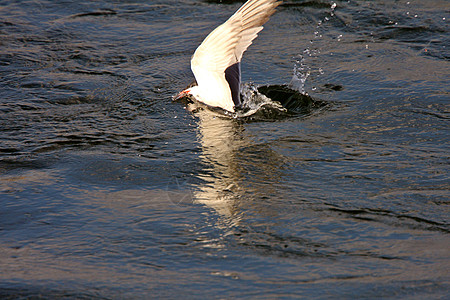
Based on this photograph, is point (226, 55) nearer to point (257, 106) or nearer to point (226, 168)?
point (257, 106)

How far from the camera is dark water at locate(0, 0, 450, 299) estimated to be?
3539 mm

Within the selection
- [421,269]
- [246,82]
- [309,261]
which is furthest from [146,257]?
[246,82]

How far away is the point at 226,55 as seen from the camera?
5902mm

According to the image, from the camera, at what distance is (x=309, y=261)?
360 cm

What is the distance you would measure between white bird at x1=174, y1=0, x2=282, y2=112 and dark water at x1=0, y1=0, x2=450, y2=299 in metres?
0.24

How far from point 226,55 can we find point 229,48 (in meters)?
0.12

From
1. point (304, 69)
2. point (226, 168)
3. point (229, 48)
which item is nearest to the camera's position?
point (226, 168)

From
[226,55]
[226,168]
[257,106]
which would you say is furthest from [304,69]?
[226,168]

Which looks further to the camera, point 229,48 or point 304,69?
point 304,69

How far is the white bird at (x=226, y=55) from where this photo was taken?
5648 millimetres

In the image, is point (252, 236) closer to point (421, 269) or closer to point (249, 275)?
point (249, 275)

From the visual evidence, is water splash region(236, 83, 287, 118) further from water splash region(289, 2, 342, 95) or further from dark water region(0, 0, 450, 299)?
water splash region(289, 2, 342, 95)

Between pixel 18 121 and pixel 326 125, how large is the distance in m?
2.99

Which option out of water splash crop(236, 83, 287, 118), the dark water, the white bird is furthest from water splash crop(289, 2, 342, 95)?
the white bird
